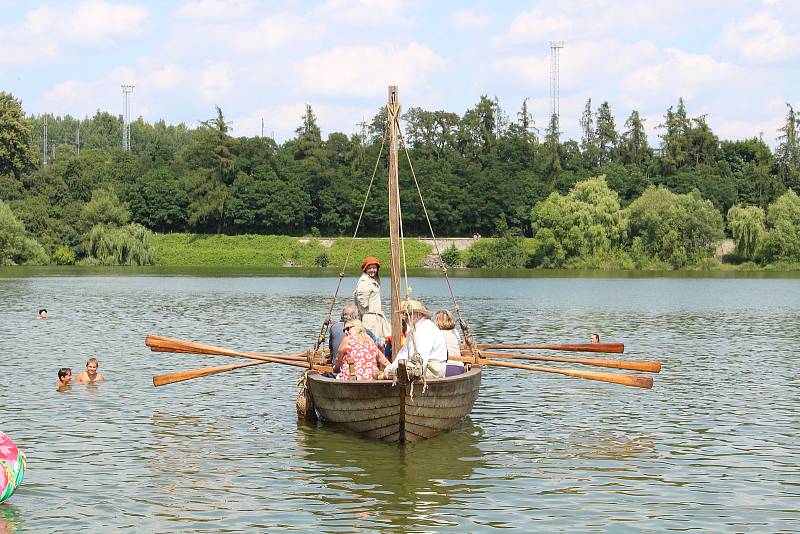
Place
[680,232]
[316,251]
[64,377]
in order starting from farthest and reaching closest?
1. [316,251]
2. [680,232]
3. [64,377]

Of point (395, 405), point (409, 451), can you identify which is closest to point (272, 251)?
point (409, 451)

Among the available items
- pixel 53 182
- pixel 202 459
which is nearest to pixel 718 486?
pixel 202 459

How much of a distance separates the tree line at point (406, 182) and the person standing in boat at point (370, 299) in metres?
82.2

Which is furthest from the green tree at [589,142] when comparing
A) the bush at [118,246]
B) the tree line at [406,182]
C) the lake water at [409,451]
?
the lake water at [409,451]

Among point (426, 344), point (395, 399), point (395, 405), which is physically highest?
point (426, 344)

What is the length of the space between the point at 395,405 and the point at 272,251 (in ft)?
324

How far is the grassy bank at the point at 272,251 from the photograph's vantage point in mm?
110750

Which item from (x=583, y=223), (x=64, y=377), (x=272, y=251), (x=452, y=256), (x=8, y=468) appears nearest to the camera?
(x=8, y=468)

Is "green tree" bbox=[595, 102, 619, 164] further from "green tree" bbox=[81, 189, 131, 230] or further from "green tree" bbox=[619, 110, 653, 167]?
"green tree" bbox=[81, 189, 131, 230]

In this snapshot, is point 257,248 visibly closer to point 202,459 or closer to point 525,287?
point 525,287

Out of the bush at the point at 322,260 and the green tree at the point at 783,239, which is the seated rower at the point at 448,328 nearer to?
the green tree at the point at 783,239

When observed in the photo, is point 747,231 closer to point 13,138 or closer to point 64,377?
point 13,138

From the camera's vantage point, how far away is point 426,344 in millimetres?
16438

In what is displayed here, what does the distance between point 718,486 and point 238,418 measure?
354 inches
